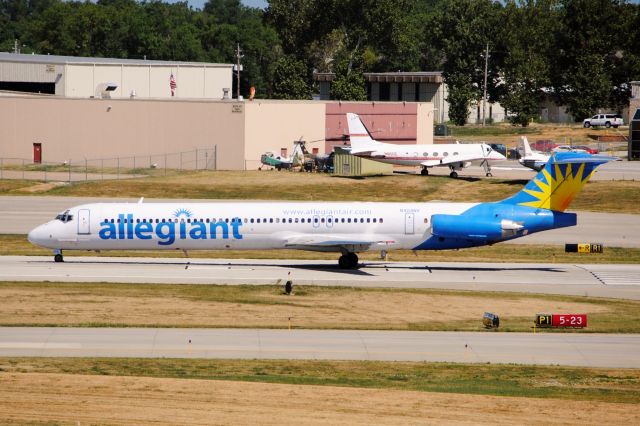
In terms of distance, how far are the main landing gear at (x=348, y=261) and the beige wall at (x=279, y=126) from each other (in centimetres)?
4764

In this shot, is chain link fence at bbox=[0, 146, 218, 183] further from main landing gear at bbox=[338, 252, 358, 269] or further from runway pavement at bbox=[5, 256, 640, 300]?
main landing gear at bbox=[338, 252, 358, 269]

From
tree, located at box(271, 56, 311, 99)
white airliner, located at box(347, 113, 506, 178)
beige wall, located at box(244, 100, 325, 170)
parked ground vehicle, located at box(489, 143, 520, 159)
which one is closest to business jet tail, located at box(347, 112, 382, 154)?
white airliner, located at box(347, 113, 506, 178)

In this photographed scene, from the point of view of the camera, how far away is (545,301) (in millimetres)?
44469

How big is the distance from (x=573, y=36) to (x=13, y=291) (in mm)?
118599

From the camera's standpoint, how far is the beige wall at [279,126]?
9875cm

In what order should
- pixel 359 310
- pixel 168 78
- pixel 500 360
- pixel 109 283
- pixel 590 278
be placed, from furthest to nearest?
1. pixel 168 78
2. pixel 590 278
3. pixel 109 283
4. pixel 359 310
5. pixel 500 360

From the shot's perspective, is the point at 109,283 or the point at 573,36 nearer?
the point at 109,283

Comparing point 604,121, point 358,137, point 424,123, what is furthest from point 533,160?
point 604,121

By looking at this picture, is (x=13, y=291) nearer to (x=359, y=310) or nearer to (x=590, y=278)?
(x=359, y=310)

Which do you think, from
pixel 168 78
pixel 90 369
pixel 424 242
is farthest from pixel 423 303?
pixel 168 78

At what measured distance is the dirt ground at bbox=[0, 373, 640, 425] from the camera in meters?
27.1

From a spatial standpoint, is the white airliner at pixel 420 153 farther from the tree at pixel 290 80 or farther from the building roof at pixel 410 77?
the tree at pixel 290 80

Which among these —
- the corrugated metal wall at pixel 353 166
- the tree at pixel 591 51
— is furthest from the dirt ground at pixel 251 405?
the tree at pixel 591 51

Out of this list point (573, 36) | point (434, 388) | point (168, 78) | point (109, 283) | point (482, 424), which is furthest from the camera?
point (573, 36)
